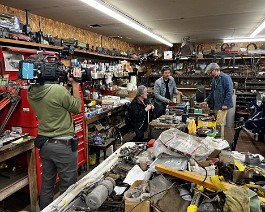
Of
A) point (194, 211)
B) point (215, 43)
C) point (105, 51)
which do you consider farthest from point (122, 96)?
point (194, 211)

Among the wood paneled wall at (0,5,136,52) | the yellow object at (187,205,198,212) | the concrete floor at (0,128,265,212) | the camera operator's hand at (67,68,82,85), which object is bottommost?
the concrete floor at (0,128,265,212)

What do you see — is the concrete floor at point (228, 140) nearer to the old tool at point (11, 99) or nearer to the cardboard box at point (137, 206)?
the old tool at point (11, 99)

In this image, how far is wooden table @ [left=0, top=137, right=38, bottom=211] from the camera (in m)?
2.42

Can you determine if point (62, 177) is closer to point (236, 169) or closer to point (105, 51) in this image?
point (236, 169)

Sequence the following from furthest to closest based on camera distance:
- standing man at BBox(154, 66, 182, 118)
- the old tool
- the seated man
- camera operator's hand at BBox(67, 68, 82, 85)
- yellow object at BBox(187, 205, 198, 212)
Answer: standing man at BBox(154, 66, 182, 118)
the seated man
the old tool
camera operator's hand at BBox(67, 68, 82, 85)
yellow object at BBox(187, 205, 198, 212)

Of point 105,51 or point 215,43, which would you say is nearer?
point 105,51

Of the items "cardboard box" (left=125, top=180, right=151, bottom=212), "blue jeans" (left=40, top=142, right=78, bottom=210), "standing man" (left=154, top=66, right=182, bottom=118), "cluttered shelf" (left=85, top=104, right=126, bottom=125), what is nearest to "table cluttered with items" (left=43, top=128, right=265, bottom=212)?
"cardboard box" (left=125, top=180, right=151, bottom=212)

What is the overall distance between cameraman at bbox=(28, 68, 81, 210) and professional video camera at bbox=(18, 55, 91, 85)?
2.2 inches

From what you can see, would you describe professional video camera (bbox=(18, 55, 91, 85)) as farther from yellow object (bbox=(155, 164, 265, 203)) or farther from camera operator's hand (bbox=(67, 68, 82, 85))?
yellow object (bbox=(155, 164, 265, 203))

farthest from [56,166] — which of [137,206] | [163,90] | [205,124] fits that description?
[163,90]

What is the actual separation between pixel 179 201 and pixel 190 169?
328 millimetres

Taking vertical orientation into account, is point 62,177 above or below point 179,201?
below

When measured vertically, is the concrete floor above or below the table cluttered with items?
below

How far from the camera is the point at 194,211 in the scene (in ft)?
3.93
